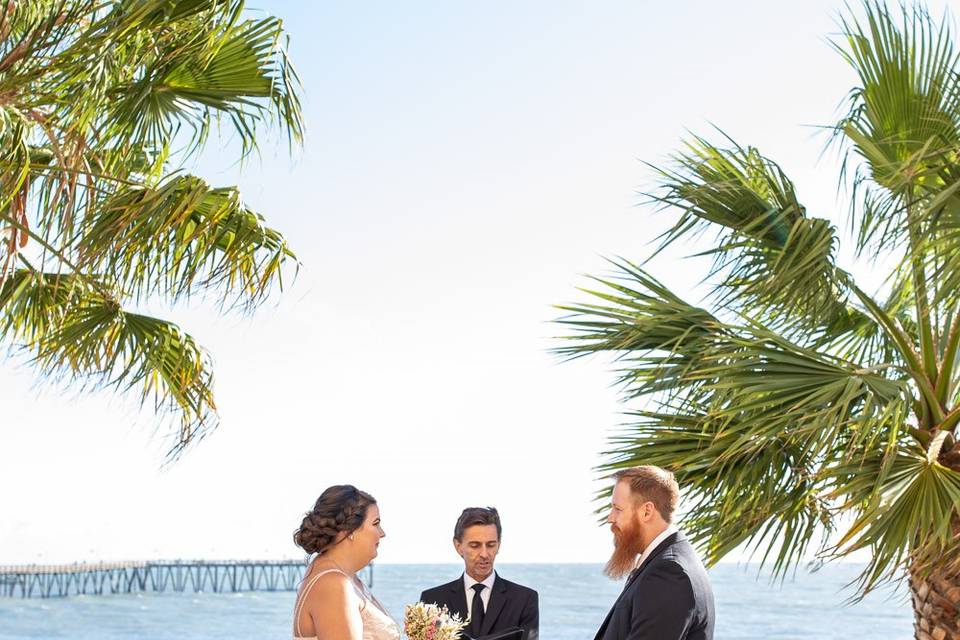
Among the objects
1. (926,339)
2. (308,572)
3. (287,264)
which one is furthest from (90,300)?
(926,339)

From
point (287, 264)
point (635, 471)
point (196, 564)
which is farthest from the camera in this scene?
point (196, 564)

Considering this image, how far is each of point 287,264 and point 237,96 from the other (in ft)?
4.07

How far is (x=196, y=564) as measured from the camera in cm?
7762

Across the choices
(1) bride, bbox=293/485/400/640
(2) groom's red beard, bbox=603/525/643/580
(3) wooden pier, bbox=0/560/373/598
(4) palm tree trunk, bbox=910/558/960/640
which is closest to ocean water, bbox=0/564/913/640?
(3) wooden pier, bbox=0/560/373/598

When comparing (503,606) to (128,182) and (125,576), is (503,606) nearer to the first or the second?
(128,182)

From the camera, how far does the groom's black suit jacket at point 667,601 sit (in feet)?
12.5

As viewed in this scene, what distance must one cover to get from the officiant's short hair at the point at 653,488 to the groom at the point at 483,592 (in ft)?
5.41

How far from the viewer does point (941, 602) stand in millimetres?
6500

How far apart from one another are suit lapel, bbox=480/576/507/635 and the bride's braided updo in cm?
172

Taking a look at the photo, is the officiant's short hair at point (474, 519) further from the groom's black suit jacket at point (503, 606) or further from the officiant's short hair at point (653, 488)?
the officiant's short hair at point (653, 488)

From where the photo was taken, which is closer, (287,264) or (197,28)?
(197,28)

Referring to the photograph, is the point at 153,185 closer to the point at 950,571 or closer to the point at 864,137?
the point at 864,137

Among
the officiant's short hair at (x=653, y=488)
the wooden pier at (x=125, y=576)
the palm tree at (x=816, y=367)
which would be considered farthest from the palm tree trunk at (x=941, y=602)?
the wooden pier at (x=125, y=576)

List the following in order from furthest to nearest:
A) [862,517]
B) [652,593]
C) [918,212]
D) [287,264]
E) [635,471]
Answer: [287,264], [918,212], [862,517], [635,471], [652,593]
